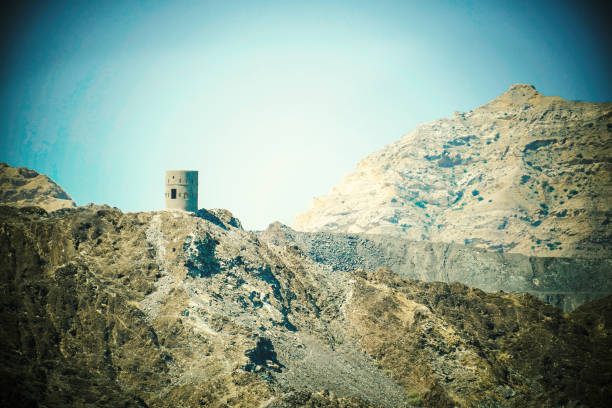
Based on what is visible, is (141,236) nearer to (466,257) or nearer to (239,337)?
(239,337)

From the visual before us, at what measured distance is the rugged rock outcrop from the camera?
114 meters

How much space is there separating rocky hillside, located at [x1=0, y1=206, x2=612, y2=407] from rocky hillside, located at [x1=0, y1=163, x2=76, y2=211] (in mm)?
52376

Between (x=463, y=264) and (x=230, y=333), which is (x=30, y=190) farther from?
(x=463, y=264)

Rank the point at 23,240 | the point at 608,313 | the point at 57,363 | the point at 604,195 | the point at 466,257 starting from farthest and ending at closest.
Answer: the point at 604,195, the point at 466,257, the point at 608,313, the point at 23,240, the point at 57,363

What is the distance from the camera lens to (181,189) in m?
67.8

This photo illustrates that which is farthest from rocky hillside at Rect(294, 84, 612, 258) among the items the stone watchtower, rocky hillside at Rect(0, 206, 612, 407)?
the stone watchtower

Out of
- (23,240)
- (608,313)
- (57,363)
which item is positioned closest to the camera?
(57,363)

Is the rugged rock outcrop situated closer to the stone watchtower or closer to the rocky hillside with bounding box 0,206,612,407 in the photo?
the rocky hillside with bounding box 0,206,612,407

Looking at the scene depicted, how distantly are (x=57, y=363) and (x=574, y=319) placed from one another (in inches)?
2365

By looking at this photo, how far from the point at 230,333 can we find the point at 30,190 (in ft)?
292

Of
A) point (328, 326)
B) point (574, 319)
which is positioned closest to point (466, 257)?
point (574, 319)

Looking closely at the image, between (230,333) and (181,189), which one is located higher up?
(181,189)

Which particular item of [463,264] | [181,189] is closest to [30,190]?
[181,189]

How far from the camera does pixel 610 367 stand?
59656mm
